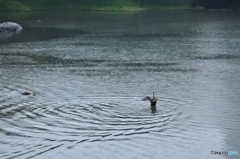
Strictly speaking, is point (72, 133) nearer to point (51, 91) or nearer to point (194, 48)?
point (51, 91)

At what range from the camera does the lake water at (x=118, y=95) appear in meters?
36.1

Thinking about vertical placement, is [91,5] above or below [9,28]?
above

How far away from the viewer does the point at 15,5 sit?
164000 millimetres

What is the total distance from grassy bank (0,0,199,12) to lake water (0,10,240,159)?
58.9 metres

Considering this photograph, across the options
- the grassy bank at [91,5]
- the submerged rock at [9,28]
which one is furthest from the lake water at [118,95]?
the grassy bank at [91,5]

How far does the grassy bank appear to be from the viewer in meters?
165

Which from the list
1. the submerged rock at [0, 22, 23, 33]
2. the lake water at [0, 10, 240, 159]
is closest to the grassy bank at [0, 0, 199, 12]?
the submerged rock at [0, 22, 23, 33]

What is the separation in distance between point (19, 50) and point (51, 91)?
3572 cm

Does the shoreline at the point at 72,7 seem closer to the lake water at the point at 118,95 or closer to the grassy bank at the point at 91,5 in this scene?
the grassy bank at the point at 91,5

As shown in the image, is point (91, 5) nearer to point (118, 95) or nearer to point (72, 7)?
point (72, 7)

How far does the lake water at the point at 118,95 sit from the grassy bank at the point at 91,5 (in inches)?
2318

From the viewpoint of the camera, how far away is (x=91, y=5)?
180m

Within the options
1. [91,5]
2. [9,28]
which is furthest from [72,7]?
[9,28]

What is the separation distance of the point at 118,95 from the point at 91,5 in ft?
434
